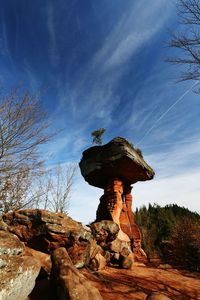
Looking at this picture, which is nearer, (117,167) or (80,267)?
(80,267)

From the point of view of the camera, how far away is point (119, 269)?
7.87 meters

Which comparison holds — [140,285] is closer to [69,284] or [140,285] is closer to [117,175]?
[69,284]

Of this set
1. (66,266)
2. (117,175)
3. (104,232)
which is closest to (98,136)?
(117,175)

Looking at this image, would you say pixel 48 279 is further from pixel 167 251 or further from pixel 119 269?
pixel 167 251

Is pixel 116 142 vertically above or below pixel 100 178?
above

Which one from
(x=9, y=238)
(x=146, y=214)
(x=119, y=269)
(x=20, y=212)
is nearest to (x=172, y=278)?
(x=119, y=269)

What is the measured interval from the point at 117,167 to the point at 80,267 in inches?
269

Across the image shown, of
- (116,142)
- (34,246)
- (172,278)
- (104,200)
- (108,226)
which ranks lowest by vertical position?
(172,278)

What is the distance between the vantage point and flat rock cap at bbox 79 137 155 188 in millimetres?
12055

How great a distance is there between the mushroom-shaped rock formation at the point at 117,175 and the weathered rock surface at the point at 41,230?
594 centimetres

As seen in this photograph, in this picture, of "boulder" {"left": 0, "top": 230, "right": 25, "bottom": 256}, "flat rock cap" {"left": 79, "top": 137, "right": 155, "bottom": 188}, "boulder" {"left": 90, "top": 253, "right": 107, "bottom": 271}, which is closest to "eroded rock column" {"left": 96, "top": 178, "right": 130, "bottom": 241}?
"flat rock cap" {"left": 79, "top": 137, "right": 155, "bottom": 188}

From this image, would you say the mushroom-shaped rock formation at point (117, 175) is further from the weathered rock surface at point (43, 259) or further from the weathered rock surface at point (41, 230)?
the weathered rock surface at point (43, 259)

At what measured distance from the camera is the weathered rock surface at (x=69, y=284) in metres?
3.73

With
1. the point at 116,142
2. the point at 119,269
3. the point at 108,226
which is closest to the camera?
the point at 119,269
